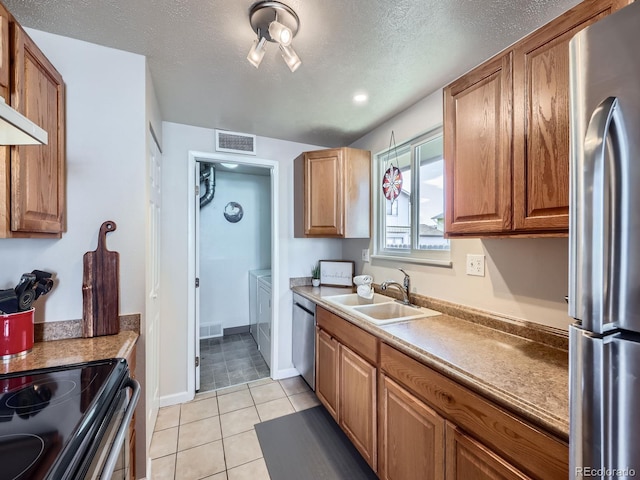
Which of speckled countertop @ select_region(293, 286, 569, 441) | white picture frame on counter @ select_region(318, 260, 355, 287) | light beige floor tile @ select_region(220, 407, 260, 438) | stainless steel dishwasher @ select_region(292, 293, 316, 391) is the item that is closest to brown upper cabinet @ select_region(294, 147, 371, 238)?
white picture frame on counter @ select_region(318, 260, 355, 287)

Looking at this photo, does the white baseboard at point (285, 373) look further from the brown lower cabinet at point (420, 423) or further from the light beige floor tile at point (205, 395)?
the brown lower cabinet at point (420, 423)

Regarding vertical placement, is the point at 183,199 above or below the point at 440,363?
above

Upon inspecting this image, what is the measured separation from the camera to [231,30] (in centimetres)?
131

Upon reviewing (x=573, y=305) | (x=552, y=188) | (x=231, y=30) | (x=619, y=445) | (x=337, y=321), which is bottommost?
(x=337, y=321)

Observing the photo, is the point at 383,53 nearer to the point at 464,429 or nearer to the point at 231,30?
the point at 231,30

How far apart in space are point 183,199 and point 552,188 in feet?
8.01

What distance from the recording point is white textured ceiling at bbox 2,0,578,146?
1189mm

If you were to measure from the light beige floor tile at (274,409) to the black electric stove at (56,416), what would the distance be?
1406 millimetres

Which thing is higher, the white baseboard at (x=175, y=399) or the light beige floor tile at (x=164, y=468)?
the white baseboard at (x=175, y=399)

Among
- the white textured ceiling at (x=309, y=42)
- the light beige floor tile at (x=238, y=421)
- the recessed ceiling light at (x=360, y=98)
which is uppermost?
the recessed ceiling light at (x=360, y=98)

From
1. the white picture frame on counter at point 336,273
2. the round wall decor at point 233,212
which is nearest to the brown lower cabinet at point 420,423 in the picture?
the white picture frame on counter at point 336,273

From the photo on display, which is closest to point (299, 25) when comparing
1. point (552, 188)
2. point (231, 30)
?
point (231, 30)

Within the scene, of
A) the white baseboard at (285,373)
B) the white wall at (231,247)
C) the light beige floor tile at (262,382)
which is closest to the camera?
the light beige floor tile at (262,382)

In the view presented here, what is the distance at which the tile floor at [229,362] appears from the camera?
2.71m
